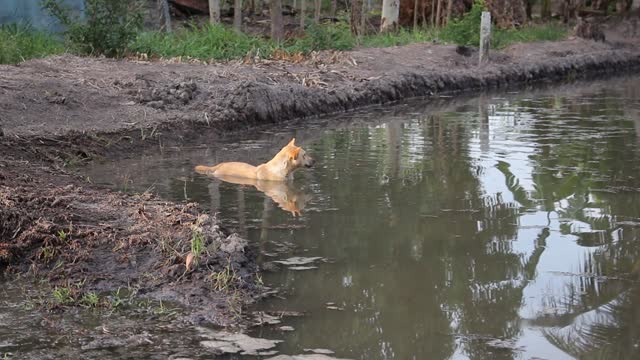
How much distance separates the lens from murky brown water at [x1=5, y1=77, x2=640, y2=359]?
5.85m

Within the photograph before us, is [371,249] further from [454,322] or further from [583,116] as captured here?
[583,116]

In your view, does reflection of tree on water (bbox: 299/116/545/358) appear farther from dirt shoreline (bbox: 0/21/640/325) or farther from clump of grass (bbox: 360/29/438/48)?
clump of grass (bbox: 360/29/438/48)

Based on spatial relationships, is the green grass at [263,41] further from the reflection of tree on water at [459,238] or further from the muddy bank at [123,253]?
the muddy bank at [123,253]

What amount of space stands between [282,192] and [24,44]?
286 inches

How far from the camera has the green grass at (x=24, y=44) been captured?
574 inches

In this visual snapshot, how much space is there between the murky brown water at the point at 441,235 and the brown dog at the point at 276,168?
0.27 metres

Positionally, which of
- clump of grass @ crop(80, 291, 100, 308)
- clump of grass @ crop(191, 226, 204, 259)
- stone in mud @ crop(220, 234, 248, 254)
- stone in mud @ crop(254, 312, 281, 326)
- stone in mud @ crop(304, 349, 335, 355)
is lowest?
stone in mud @ crop(304, 349, 335, 355)

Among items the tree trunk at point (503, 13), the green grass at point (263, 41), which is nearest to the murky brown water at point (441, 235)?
the green grass at point (263, 41)

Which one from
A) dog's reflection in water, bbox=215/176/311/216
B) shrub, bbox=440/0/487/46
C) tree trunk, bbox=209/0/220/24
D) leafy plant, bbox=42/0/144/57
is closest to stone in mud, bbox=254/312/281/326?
dog's reflection in water, bbox=215/176/311/216

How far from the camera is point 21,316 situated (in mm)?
5953

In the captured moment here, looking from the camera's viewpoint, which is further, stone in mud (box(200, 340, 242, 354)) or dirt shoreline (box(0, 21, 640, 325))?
dirt shoreline (box(0, 21, 640, 325))

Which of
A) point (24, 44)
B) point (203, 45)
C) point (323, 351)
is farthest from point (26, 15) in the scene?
point (323, 351)

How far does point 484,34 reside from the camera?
22.4 metres

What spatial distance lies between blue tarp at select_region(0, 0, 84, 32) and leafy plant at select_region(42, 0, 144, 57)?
248 centimetres
